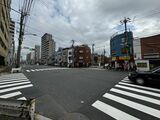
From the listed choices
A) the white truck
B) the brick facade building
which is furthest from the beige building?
the brick facade building

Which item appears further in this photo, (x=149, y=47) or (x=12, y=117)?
(x=149, y=47)

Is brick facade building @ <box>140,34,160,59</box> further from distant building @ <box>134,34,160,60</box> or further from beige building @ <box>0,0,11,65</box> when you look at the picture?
beige building @ <box>0,0,11,65</box>

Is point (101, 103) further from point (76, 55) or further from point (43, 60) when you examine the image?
point (43, 60)

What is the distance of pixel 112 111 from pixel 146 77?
6.20 meters

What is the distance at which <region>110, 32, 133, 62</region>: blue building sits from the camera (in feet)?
105

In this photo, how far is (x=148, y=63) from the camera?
87.9 ft

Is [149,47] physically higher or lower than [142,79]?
higher

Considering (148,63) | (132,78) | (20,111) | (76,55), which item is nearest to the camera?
(20,111)

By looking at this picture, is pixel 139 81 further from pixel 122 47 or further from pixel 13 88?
pixel 122 47

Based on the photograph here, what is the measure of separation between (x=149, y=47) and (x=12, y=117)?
31205 mm

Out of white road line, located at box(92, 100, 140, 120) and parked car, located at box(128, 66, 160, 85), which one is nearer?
white road line, located at box(92, 100, 140, 120)

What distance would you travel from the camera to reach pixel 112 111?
495 centimetres

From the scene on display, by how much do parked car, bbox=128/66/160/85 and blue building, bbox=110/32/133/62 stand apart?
22.1 m

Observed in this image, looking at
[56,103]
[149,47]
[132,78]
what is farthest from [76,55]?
[56,103]
